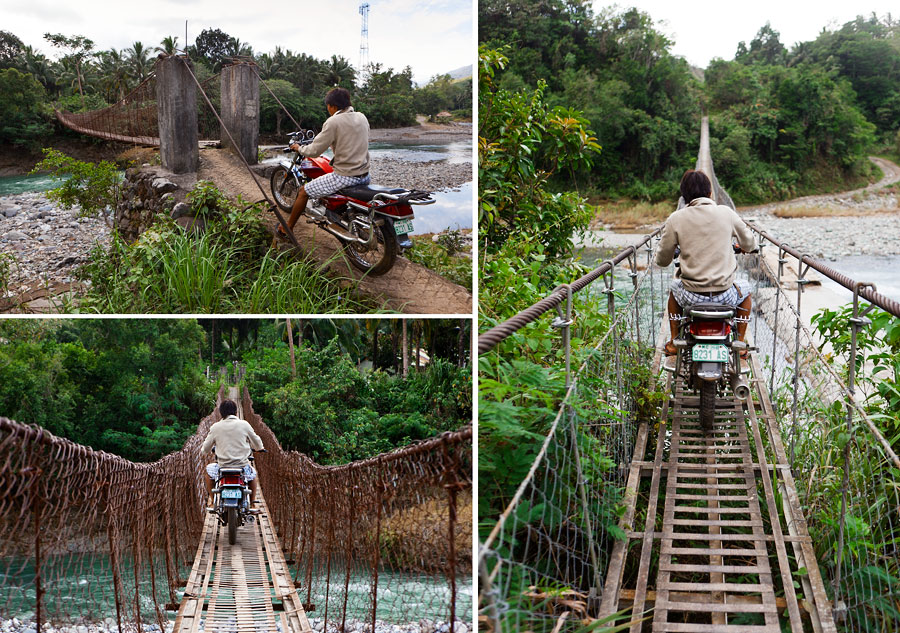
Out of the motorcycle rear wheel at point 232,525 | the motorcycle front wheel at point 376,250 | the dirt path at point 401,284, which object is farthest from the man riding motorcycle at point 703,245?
the motorcycle rear wheel at point 232,525

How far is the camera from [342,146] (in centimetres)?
355

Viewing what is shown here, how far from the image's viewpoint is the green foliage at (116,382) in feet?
43.0

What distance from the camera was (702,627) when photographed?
188 cm

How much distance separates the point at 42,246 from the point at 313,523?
11.1ft

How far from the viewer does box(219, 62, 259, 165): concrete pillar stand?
5.23 metres

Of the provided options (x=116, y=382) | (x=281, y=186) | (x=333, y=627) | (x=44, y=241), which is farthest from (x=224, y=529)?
(x=116, y=382)

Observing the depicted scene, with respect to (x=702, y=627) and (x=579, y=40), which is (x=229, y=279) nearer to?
(x=702, y=627)

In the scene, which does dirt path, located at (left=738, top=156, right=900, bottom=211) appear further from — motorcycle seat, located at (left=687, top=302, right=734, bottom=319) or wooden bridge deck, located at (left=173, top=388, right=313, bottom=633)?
motorcycle seat, located at (left=687, top=302, right=734, bottom=319)

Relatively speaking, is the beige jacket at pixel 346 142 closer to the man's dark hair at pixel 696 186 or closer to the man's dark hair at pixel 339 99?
the man's dark hair at pixel 339 99

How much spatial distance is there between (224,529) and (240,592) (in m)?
1.50

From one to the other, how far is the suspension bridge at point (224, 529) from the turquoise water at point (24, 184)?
4418mm

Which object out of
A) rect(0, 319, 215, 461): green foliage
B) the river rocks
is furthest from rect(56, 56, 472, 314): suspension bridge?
rect(0, 319, 215, 461): green foliage

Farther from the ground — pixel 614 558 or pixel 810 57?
pixel 810 57

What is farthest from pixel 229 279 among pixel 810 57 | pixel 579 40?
pixel 810 57
